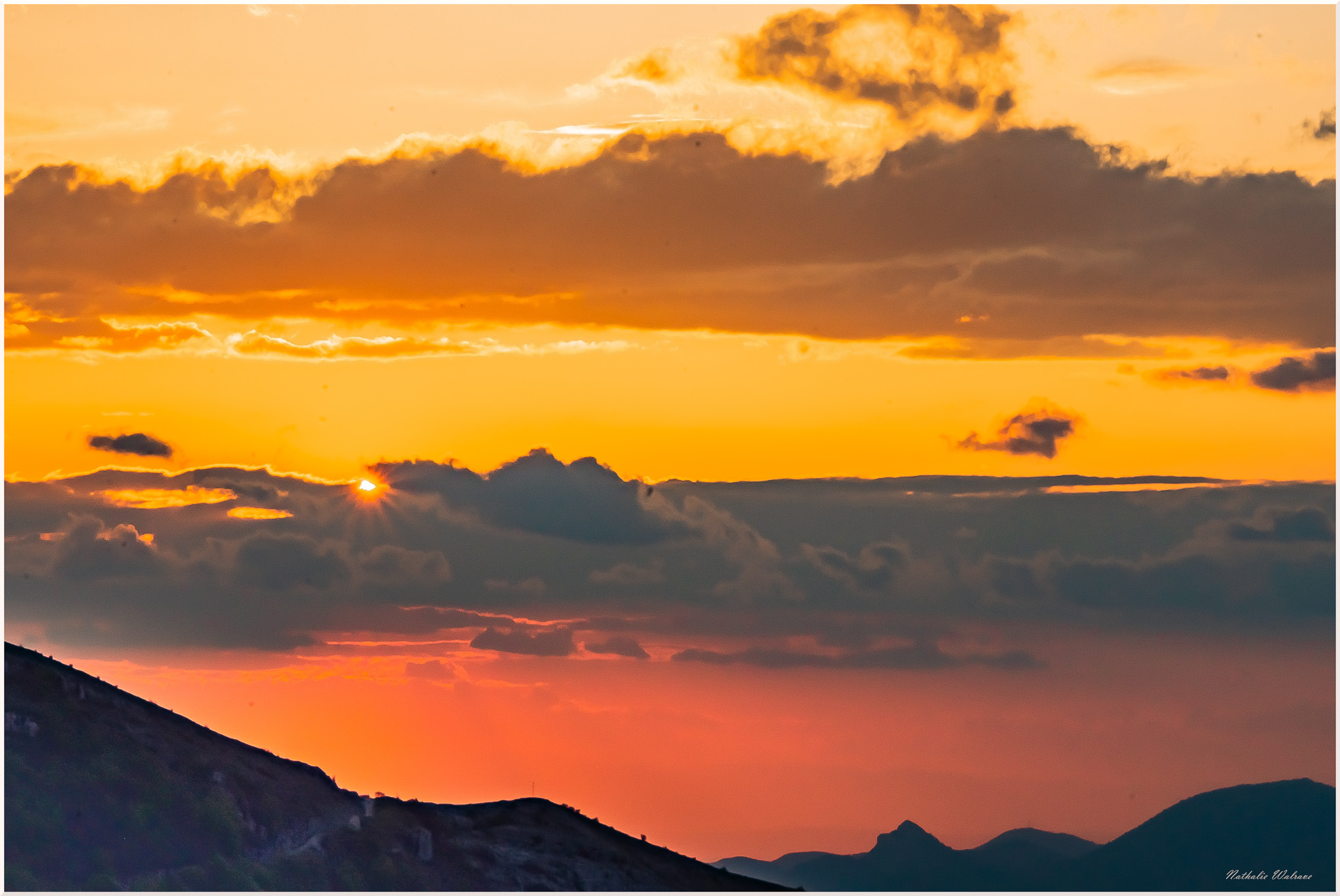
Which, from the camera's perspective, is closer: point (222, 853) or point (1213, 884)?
point (1213, 884)

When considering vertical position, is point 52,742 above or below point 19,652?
below

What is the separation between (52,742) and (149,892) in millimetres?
27066

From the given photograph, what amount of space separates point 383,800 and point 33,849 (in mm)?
38033

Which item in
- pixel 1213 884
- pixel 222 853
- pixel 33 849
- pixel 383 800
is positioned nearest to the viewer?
pixel 1213 884

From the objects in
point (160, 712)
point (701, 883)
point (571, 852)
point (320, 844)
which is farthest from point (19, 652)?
point (701, 883)

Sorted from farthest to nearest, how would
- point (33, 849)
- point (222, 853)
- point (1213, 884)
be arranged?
point (222, 853) < point (33, 849) < point (1213, 884)

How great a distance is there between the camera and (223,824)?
139m

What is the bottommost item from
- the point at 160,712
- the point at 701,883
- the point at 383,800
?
the point at 701,883

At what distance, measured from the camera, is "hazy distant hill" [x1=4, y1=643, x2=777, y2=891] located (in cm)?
12888

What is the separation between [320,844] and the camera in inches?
5566

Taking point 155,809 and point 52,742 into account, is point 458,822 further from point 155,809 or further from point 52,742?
point 52,742

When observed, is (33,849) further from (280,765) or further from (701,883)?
(701,883)

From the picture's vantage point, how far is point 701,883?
15425 centimetres

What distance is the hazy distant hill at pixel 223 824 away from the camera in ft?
423
